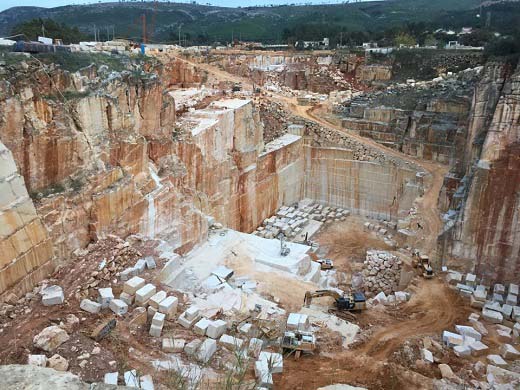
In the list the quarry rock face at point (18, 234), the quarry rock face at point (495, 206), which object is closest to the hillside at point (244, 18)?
the quarry rock face at point (495, 206)

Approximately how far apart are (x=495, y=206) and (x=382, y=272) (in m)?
4.60

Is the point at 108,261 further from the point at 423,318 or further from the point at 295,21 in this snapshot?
the point at 295,21

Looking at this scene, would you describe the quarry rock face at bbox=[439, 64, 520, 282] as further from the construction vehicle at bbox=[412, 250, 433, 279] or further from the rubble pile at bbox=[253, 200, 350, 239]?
the rubble pile at bbox=[253, 200, 350, 239]

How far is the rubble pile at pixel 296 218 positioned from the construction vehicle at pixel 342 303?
7.90 m

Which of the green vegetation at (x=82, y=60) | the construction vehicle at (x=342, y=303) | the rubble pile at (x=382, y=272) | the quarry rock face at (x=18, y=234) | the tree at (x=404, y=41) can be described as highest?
the tree at (x=404, y=41)

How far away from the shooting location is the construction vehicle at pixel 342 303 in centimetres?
1276

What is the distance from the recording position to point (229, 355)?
9258mm

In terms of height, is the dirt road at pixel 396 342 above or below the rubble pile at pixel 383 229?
above

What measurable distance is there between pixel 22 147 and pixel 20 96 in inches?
47.3

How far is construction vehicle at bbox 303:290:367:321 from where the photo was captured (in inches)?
502

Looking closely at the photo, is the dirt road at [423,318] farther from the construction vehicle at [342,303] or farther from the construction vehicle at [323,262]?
the construction vehicle at [323,262]

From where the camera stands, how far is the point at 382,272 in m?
17.2

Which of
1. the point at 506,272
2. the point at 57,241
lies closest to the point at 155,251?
the point at 57,241

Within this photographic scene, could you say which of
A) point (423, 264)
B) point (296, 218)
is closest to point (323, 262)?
point (423, 264)
